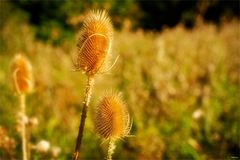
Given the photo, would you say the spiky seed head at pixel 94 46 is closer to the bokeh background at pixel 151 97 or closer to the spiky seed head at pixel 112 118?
the spiky seed head at pixel 112 118

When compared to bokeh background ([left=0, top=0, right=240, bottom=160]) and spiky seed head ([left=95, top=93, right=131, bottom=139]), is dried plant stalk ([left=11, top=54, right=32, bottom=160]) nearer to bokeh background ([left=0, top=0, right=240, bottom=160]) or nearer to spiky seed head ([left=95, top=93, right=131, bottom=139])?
bokeh background ([left=0, top=0, right=240, bottom=160])

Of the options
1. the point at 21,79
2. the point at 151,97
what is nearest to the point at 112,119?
the point at 21,79

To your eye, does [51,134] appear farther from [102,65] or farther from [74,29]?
[74,29]

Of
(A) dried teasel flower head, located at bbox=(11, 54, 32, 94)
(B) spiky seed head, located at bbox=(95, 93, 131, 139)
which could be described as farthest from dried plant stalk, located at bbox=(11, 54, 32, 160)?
(B) spiky seed head, located at bbox=(95, 93, 131, 139)

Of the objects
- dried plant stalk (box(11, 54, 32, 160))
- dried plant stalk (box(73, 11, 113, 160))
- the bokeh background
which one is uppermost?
the bokeh background

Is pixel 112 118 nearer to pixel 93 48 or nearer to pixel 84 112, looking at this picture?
pixel 84 112
